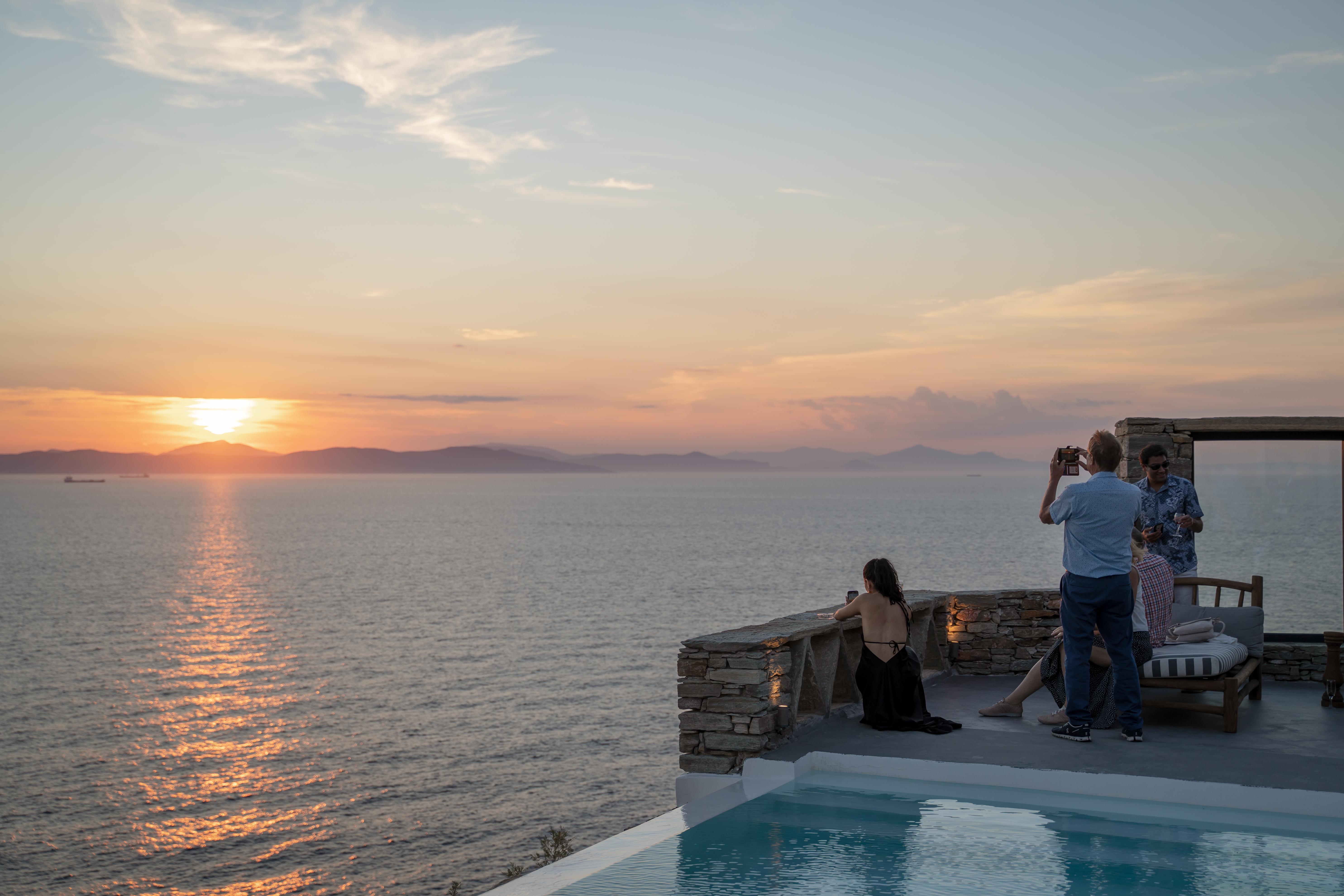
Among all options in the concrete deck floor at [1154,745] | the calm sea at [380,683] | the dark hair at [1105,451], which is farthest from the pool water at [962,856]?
the calm sea at [380,683]

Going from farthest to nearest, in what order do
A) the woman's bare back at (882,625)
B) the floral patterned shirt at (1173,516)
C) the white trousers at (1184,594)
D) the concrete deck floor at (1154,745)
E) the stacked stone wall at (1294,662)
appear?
the stacked stone wall at (1294,662) < the white trousers at (1184,594) < the floral patterned shirt at (1173,516) < the woman's bare back at (882,625) < the concrete deck floor at (1154,745)

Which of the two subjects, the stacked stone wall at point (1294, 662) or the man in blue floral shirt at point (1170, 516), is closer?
the man in blue floral shirt at point (1170, 516)

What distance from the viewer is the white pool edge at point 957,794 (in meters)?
5.19

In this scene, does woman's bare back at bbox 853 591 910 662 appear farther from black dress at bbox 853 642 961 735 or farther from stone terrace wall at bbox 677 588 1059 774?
stone terrace wall at bbox 677 588 1059 774

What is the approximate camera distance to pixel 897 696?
722 cm

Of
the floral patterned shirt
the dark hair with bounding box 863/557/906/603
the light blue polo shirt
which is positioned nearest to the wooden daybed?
the floral patterned shirt

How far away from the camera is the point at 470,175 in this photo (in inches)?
882

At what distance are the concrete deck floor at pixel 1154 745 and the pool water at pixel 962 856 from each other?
62 cm

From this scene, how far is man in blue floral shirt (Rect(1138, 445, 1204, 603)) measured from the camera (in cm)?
865

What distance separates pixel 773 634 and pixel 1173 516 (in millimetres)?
4363

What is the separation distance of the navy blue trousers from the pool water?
1.29 metres

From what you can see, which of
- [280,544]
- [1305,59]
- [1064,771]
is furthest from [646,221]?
[280,544]

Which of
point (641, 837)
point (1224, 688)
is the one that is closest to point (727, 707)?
point (641, 837)

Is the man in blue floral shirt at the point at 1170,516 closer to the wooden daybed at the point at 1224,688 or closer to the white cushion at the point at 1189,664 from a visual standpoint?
the wooden daybed at the point at 1224,688
